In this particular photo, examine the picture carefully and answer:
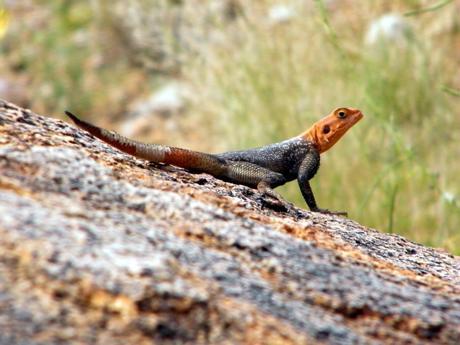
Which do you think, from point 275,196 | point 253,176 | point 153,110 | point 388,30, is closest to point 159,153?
point 275,196

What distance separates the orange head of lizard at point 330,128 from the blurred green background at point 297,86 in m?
0.12

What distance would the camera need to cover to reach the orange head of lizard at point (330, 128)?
3.76 m

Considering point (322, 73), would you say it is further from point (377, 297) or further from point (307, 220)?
point (377, 297)

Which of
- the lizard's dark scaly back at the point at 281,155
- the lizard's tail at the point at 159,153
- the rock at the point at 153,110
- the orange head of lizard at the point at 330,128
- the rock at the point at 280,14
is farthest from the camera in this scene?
the rock at the point at 153,110

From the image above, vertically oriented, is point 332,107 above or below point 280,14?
below

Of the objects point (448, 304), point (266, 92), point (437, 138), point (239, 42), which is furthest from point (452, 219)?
point (448, 304)

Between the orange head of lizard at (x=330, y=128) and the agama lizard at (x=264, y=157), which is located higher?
the orange head of lizard at (x=330, y=128)

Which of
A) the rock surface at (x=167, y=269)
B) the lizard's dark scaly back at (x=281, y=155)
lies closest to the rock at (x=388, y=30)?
the lizard's dark scaly back at (x=281, y=155)

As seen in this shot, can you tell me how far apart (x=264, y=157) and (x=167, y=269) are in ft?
5.88

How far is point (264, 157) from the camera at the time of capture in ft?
11.3

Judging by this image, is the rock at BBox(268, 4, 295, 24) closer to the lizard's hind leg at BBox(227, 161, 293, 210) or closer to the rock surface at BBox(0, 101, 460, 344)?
the lizard's hind leg at BBox(227, 161, 293, 210)

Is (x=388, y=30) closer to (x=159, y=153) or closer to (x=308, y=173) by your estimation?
(x=308, y=173)

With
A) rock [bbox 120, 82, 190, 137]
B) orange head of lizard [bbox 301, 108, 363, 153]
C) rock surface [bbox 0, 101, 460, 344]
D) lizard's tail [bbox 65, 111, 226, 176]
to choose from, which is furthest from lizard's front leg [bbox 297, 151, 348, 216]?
rock [bbox 120, 82, 190, 137]

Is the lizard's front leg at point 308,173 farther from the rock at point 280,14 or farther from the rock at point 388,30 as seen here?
the rock at point 388,30
